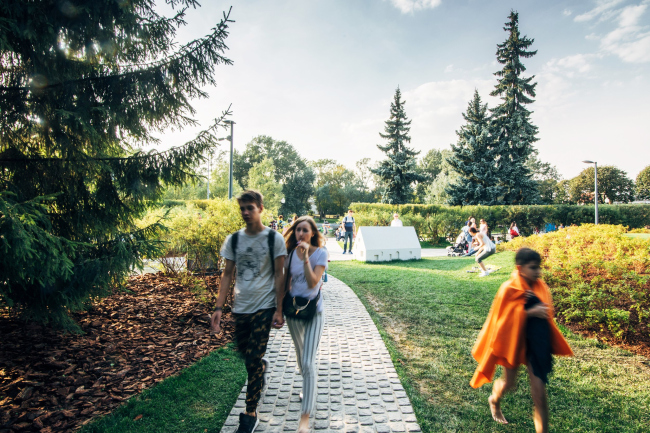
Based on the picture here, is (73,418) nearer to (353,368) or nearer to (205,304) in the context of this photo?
(353,368)

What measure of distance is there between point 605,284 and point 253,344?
567 cm

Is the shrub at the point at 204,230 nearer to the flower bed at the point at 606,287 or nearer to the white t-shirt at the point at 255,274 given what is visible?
the white t-shirt at the point at 255,274

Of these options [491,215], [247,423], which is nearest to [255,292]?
[247,423]

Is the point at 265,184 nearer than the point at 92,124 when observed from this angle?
No

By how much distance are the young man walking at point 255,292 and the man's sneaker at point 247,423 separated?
0.02m

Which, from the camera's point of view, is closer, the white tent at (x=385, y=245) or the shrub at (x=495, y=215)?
the white tent at (x=385, y=245)

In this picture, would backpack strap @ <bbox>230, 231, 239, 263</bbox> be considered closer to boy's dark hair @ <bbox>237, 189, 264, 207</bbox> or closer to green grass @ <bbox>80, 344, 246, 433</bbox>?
boy's dark hair @ <bbox>237, 189, 264, 207</bbox>

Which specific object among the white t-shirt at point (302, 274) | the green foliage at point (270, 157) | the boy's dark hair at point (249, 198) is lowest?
the white t-shirt at point (302, 274)

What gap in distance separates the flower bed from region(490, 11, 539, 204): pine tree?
30.1 meters

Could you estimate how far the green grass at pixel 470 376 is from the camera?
3.03 meters

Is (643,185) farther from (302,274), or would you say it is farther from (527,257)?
(302,274)

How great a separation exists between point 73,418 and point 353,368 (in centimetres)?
283

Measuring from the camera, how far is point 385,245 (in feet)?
45.4

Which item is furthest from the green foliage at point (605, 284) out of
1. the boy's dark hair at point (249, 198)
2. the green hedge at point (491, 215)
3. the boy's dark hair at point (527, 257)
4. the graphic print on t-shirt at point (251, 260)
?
the green hedge at point (491, 215)
